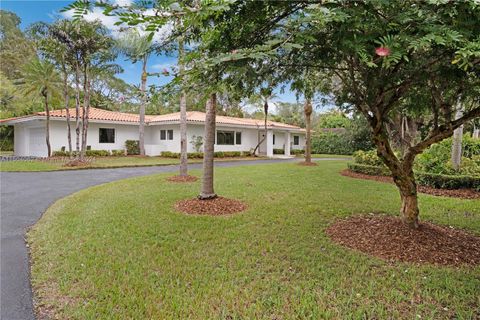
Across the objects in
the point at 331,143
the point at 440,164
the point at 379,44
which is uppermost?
the point at 331,143

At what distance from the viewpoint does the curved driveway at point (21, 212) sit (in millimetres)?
3535

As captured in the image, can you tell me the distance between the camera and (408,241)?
4910 mm

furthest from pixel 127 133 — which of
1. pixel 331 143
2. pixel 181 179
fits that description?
pixel 331 143

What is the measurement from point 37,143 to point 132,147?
6.78 m

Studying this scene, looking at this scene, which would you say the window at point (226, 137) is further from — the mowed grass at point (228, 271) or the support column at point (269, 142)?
the mowed grass at point (228, 271)

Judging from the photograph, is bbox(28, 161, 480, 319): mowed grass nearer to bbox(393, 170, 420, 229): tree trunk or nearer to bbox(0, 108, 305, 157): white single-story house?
bbox(393, 170, 420, 229): tree trunk

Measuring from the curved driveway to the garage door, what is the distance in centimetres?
922

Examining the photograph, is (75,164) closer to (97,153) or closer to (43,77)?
(97,153)

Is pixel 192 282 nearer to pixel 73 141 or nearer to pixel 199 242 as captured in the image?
pixel 199 242

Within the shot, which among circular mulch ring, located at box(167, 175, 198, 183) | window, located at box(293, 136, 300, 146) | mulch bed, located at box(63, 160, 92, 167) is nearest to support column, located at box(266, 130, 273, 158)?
window, located at box(293, 136, 300, 146)

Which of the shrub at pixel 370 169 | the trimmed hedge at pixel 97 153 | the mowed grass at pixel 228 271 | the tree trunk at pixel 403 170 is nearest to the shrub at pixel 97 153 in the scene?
the trimmed hedge at pixel 97 153

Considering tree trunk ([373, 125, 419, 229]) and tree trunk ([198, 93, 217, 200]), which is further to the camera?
tree trunk ([198, 93, 217, 200])

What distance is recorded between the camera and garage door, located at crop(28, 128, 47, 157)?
2194 centimetres

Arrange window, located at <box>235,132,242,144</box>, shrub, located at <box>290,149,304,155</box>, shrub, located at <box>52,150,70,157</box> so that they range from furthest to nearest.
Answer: shrub, located at <box>290,149,304,155</box>
window, located at <box>235,132,242,144</box>
shrub, located at <box>52,150,70,157</box>
